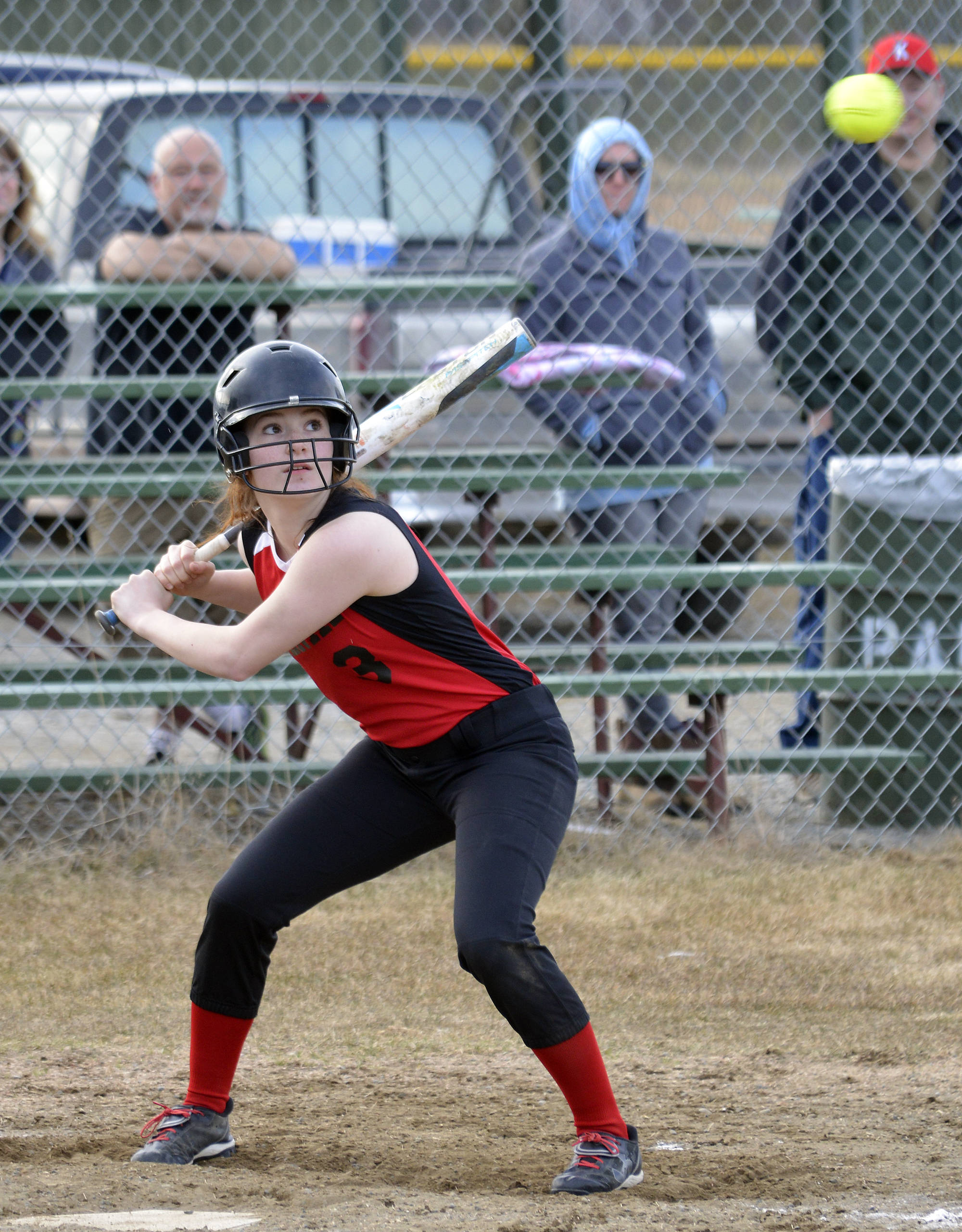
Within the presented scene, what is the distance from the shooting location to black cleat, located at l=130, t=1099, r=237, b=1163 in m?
2.87

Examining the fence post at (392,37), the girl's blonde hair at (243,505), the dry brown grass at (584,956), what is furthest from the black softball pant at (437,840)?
the fence post at (392,37)

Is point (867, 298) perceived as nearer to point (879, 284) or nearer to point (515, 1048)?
point (879, 284)

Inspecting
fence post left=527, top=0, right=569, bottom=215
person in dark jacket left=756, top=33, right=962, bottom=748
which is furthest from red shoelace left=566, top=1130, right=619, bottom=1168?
fence post left=527, top=0, right=569, bottom=215

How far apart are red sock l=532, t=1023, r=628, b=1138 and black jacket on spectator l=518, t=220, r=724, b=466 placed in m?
3.03

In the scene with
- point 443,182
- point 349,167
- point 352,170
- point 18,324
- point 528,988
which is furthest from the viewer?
point 443,182

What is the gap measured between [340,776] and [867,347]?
3259 millimetres

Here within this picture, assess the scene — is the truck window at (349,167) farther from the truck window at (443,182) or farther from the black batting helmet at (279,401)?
the black batting helmet at (279,401)

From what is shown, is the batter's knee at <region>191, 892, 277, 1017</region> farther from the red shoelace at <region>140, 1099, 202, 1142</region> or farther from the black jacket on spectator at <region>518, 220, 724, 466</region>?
the black jacket on spectator at <region>518, 220, 724, 466</region>

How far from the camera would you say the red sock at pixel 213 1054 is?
9.58 ft

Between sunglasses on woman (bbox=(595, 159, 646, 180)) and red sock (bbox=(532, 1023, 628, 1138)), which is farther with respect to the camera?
sunglasses on woman (bbox=(595, 159, 646, 180))

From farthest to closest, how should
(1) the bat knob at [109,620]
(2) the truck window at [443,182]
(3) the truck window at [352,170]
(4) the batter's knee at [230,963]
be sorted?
(2) the truck window at [443,182]
(3) the truck window at [352,170]
(1) the bat knob at [109,620]
(4) the batter's knee at [230,963]

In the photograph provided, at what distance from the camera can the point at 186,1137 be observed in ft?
9.51

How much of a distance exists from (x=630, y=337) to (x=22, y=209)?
2237mm

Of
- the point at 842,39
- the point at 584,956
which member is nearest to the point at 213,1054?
the point at 584,956
